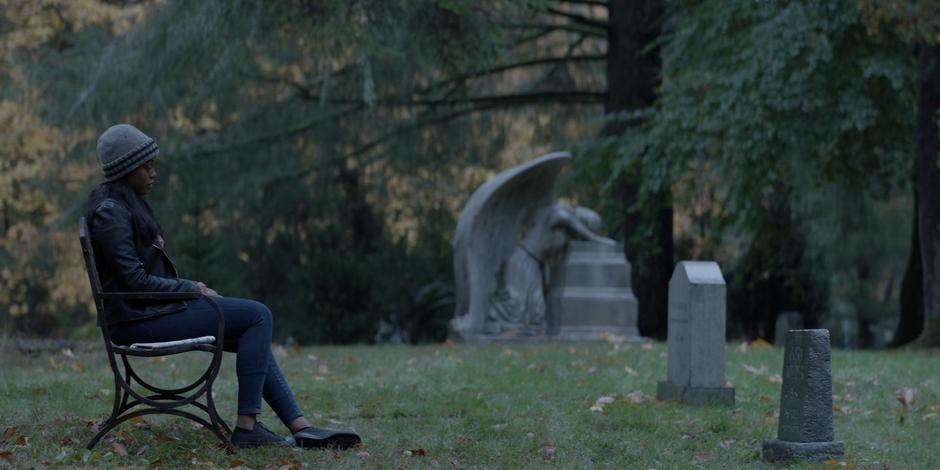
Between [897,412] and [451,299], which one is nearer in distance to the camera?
[897,412]

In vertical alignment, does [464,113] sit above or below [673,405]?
above

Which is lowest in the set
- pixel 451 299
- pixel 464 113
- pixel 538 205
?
pixel 451 299

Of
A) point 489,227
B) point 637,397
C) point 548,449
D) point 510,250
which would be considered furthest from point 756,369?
point 510,250

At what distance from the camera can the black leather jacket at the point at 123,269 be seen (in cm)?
607

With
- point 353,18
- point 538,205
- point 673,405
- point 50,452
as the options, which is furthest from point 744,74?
point 50,452

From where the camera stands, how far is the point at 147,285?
6.09 m

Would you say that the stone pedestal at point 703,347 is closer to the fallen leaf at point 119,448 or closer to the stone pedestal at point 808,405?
the stone pedestal at point 808,405

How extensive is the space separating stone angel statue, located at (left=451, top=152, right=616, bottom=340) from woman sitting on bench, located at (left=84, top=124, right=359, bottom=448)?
10.3 m

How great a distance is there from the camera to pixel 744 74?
16.1 m

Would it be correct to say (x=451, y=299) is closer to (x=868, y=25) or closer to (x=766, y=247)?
(x=766, y=247)

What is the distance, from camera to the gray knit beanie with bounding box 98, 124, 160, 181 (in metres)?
6.27

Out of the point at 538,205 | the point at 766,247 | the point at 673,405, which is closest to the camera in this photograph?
the point at 673,405

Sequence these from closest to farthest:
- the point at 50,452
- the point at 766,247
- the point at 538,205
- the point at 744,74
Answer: the point at 50,452 → the point at 744,74 → the point at 538,205 → the point at 766,247

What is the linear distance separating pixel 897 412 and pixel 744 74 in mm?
7898
